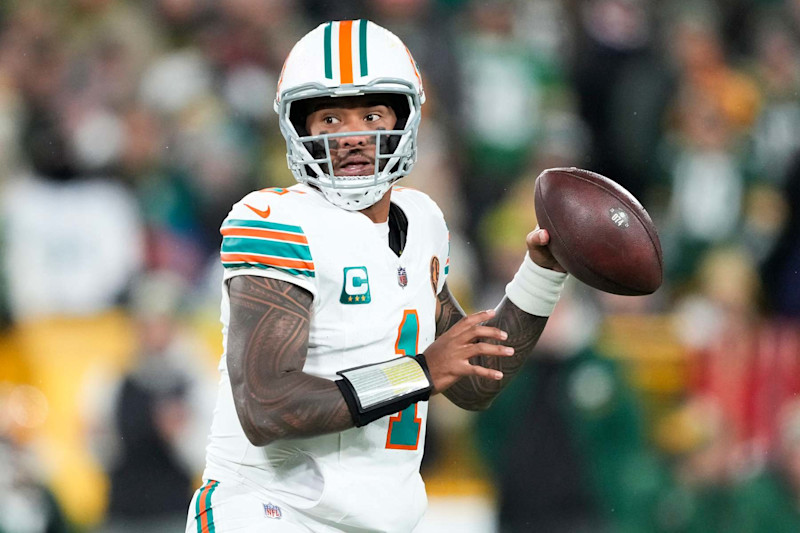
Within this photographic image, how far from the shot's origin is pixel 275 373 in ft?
7.46

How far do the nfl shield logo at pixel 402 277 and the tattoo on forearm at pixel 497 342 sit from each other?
0.28 meters

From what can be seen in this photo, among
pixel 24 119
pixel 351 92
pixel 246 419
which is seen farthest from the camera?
pixel 24 119

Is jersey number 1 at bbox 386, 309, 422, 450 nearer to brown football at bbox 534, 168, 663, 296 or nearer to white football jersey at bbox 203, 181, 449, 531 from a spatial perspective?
white football jersey at bbox 203, 181, 449, 531

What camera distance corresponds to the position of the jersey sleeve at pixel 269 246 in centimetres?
235

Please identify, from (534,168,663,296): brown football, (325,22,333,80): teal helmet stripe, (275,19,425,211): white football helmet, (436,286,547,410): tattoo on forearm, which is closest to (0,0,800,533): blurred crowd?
(436,286,547,410): tattoo on forearm

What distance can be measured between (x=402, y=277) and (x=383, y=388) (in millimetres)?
333

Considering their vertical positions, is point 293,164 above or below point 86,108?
above

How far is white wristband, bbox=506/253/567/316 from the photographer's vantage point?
8.77 feet

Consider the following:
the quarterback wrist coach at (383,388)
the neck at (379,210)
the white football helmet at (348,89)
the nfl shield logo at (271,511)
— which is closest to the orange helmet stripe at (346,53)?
the white football helmet at (348,89)

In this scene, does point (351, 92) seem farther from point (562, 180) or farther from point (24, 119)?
point (24, 119)

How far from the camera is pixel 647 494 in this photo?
504 cm

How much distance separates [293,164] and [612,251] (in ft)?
2.37

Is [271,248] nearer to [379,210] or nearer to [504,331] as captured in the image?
[379,210]

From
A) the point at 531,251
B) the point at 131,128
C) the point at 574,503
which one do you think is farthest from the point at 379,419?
the point at 131,128
